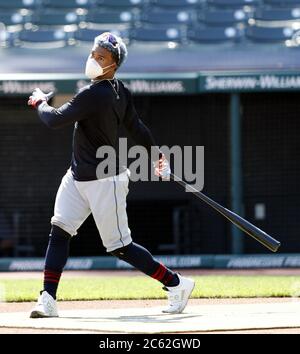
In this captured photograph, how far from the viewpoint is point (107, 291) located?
801 centimetres

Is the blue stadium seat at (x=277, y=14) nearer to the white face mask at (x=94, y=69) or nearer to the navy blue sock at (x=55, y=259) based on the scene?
the white face mask at (x=94, y=69)

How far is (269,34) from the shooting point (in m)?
13.1

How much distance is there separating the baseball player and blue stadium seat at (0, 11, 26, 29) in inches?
315

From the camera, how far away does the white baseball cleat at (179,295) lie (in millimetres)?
6059

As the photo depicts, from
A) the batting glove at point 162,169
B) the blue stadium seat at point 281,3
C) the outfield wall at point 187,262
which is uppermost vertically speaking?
the blue stadium seat at point 281,3

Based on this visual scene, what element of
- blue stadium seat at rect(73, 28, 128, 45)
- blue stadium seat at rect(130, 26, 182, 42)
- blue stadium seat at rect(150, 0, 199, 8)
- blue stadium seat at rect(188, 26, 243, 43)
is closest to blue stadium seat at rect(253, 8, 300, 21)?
blue stadium seat at rect(188, 26, 243, 43)

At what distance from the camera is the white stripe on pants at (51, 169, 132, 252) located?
19.2 ft

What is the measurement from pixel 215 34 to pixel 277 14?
114 centimetres

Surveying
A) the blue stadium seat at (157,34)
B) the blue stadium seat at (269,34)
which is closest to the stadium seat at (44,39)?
the blue stadium seat at (157,34)

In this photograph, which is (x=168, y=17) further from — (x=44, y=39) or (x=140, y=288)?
(x=140, y=288)

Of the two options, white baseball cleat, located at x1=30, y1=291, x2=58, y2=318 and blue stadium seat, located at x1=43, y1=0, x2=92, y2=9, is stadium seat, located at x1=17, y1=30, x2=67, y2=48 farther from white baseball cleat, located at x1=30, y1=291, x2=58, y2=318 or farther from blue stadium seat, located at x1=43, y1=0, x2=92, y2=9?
white baseball cleat, located at x1=30, y1=291, x2=58, y2=318

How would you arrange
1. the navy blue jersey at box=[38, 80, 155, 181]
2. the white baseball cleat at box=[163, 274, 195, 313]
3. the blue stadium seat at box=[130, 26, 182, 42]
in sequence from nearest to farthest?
the navy blue jersey at box=[38, 80, 155, 181] → the white baseball cleat at box=[163, 274, 195, 313] → the blue stadium seat at box=[130, 26, 182, 42]

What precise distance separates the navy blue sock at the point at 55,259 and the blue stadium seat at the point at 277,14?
8.35 m

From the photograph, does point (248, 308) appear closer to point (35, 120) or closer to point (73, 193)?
point (73, 193)
